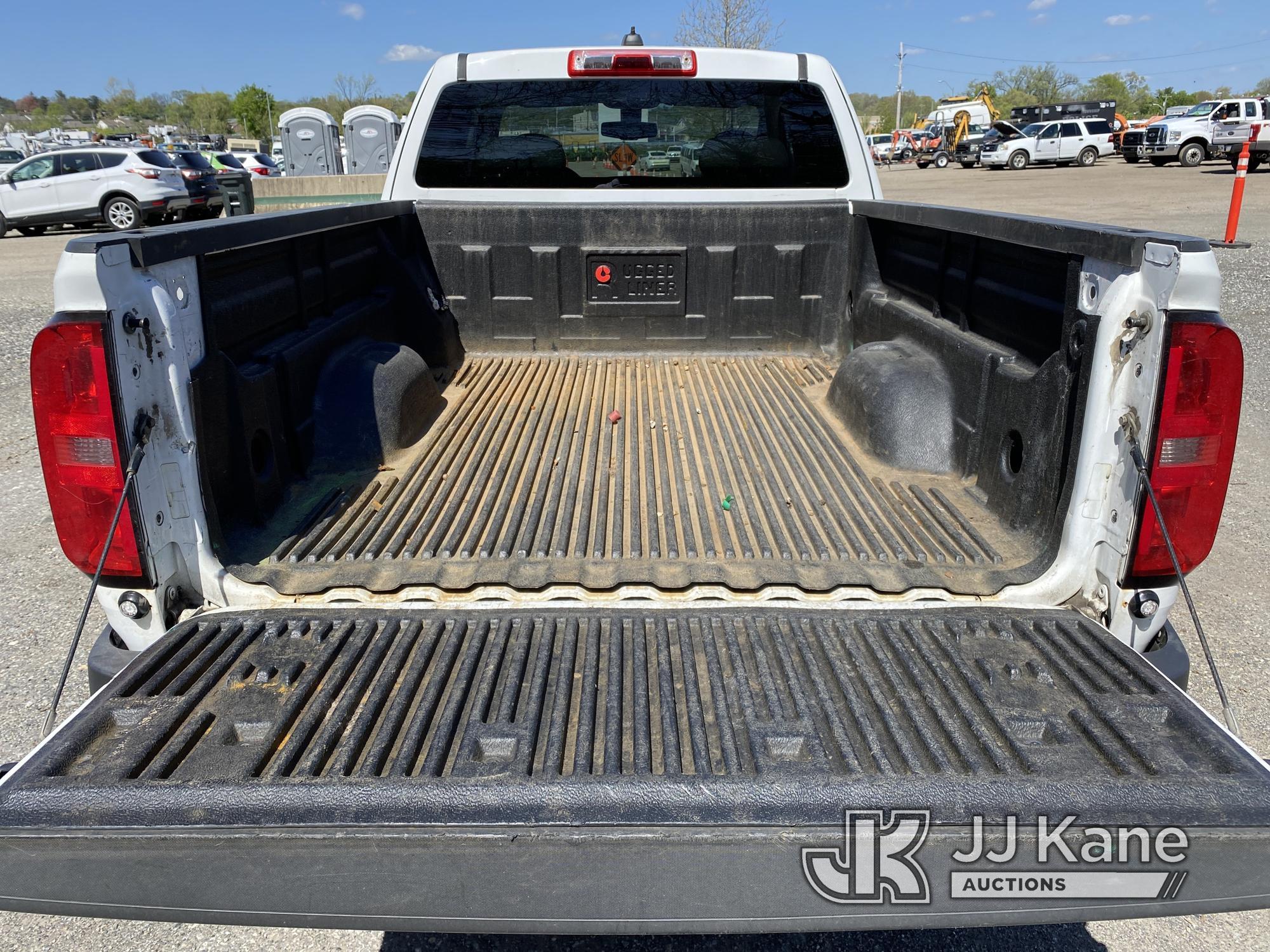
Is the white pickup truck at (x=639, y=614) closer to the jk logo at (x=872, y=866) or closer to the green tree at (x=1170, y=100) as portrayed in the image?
the jk logo at (x=872, y=866)

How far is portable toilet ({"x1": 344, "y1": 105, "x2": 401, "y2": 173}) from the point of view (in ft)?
75.3

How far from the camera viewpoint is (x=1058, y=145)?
36.9m

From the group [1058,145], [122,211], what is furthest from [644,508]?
[1058,145]

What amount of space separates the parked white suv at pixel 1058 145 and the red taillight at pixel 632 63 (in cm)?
3841

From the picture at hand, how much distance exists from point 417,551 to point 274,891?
3.74 feet

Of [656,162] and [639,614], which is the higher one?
[656,162]

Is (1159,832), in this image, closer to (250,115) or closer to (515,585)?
(515,585)

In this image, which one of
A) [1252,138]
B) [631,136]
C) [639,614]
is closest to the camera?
[639,614]

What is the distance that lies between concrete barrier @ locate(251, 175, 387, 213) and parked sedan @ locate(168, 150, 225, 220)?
1061 mm

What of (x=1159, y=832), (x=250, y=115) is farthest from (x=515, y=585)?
(x=250, y=115)

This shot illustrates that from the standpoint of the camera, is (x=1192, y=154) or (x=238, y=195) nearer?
(x=238, y=195)

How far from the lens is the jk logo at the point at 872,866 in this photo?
1380mm

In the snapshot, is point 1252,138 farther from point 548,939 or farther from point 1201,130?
point 548,939

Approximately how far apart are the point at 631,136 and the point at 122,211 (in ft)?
62.9
